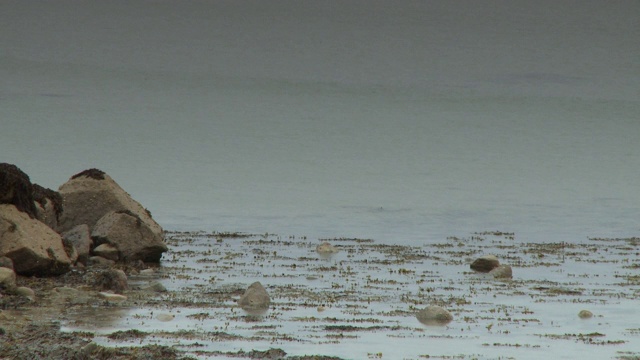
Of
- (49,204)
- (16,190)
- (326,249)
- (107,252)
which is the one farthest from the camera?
(326,249)

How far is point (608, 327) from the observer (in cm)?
1983

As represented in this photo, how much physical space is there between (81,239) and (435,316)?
967cm

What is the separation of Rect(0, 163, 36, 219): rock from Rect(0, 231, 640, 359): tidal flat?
159cm

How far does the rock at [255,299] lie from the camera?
21375 millimetres

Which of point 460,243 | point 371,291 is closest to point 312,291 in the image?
point 371,291

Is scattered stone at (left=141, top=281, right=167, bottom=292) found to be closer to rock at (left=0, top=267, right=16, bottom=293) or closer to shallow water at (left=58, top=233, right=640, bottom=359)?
shallow water at (left=58, top=233, right=640, bottom=359)

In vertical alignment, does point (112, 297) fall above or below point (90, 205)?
below

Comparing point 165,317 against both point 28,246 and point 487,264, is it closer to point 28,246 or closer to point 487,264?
point 28,246

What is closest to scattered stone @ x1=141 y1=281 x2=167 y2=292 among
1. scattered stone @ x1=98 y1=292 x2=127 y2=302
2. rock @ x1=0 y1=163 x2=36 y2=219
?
scattered stone @ x1=98 y1=292 x2=127 y2=302

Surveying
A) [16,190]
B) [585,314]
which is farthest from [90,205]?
[585,314]

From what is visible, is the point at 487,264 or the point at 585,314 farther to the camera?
the point at 487,264

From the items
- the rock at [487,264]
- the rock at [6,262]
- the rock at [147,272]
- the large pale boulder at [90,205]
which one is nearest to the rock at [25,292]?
the rock at [6,262]

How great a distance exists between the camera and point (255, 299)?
21.5m

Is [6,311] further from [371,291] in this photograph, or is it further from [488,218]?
[488,218]
